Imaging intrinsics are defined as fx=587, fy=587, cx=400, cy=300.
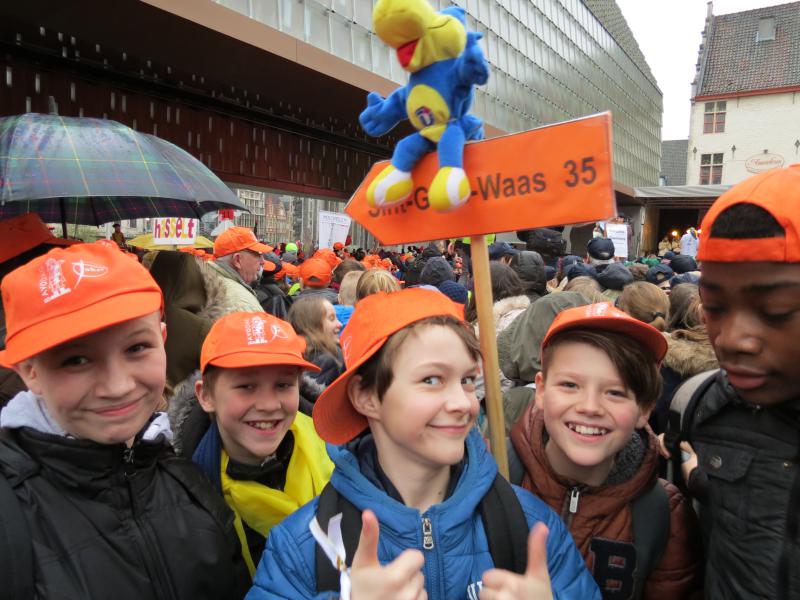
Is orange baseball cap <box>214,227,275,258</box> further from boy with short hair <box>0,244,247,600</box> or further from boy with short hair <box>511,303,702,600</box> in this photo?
boy with short hair <box>511,303,702,600</box>

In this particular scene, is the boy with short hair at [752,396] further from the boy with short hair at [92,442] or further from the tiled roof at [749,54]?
the tiled roof at [749,54]

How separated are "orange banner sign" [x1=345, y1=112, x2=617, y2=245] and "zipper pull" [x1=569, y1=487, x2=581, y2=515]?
2.89 feet

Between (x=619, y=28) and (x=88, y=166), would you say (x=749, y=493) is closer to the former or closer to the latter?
(x=88, y=166)

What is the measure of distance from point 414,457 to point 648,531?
0.86 metres

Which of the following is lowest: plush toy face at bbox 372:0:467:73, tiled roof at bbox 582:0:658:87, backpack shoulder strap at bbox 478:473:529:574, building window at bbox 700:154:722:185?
backpack shoulder strap at bbox 478:473:529:574

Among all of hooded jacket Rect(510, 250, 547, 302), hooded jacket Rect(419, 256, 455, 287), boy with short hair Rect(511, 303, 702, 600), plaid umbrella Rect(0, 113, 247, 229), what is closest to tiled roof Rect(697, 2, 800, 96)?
hooded jacket Rect(419, 256, 455, 287)

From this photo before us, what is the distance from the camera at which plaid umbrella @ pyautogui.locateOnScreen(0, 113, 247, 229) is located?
8.80 ft

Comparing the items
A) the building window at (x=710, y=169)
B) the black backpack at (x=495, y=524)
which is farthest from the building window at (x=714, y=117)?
the black backpack at (x=495, y=524)

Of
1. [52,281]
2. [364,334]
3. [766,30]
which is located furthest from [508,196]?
[766,30]

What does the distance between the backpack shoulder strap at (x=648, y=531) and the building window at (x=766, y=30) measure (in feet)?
143

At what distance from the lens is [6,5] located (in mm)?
6430

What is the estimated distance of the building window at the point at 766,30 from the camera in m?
36.2

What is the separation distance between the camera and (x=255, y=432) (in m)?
2.11

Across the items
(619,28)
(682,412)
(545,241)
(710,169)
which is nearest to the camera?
(682,412)
